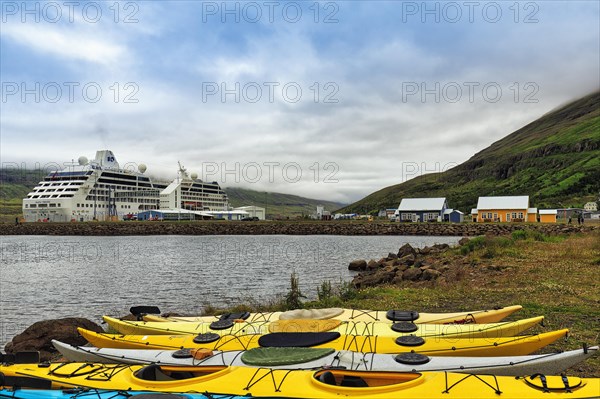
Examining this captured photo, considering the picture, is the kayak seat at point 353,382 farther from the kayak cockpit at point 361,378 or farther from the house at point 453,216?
the house at point 453,216

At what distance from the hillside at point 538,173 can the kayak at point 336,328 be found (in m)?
98.9

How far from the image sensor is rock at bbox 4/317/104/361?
32.7 ft

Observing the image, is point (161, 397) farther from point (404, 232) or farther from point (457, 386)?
point (404, 232)

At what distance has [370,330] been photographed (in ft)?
26.1

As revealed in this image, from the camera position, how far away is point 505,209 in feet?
214

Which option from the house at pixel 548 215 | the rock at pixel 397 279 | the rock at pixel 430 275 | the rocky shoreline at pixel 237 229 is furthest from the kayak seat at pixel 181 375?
the house at pixel 548 215

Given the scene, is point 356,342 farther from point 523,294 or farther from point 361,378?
point 523,294

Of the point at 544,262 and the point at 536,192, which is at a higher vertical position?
the point at 536,192

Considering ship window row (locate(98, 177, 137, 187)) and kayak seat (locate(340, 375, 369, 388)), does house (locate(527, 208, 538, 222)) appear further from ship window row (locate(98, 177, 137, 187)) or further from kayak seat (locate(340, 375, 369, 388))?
ship window row (locate(98, 177, 137, 187))

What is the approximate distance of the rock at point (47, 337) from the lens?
9.96 metres

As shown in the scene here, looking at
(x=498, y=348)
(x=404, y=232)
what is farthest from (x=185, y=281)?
(x=404, y=232)

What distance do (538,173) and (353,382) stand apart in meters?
139

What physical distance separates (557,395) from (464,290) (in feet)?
31.6

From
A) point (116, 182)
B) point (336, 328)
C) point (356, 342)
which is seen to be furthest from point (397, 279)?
A: point (116, 182)
